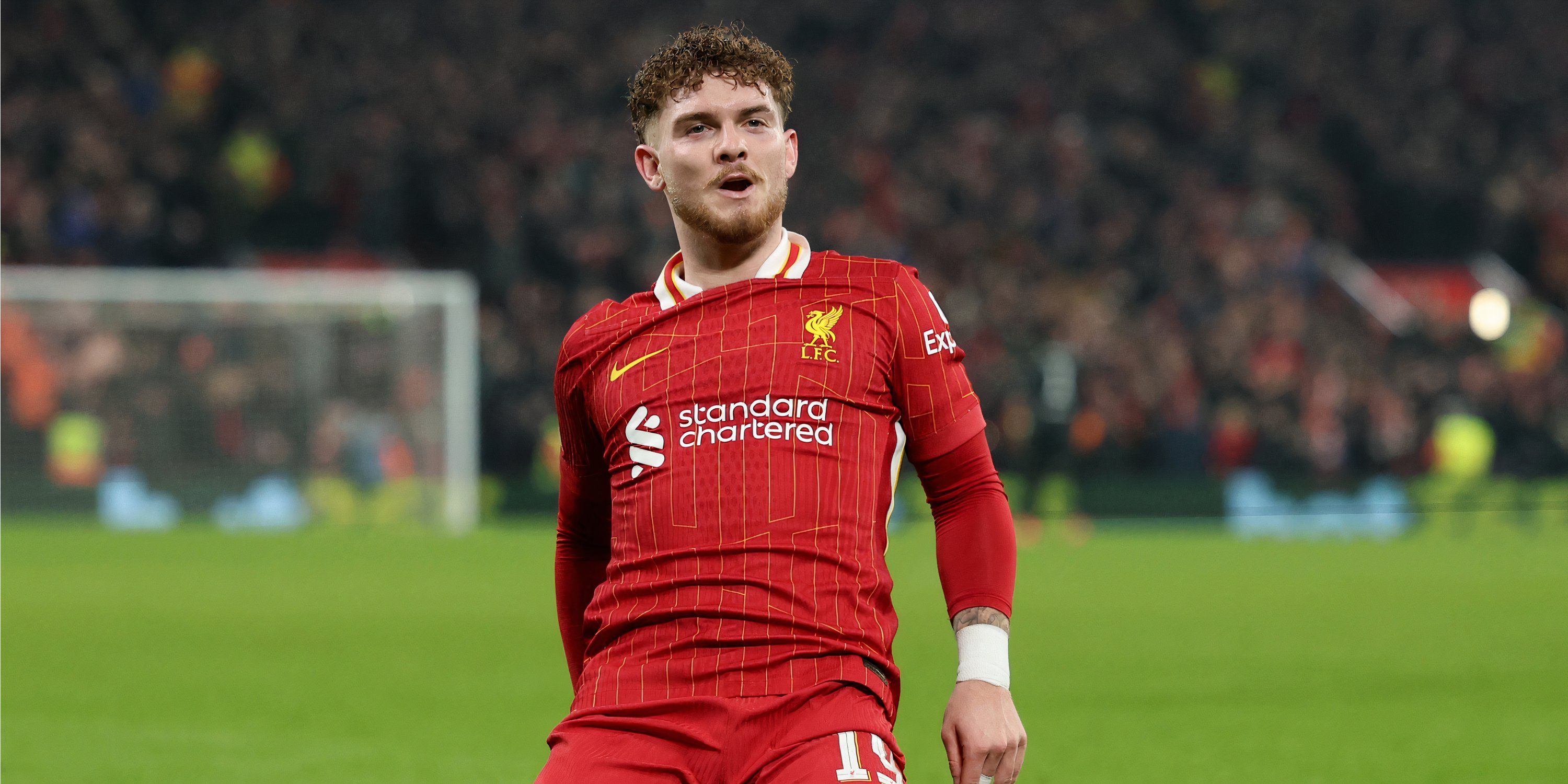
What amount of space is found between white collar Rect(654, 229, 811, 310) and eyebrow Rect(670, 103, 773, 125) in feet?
0.57

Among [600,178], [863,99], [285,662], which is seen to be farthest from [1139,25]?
[285,662]

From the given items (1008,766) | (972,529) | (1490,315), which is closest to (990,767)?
(1008,766)

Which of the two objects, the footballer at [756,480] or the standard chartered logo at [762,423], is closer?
the footballer at [756,480]

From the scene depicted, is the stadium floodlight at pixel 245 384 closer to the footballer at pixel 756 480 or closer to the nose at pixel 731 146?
the footballer at pixel 756 480

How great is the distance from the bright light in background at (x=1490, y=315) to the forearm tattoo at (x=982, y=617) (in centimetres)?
1592

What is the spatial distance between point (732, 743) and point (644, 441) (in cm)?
44

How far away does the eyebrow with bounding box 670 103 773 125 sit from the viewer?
243 cm

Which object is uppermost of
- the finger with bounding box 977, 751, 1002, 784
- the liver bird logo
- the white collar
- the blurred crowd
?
the blurred crowd

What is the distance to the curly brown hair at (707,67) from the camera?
2.43 meters

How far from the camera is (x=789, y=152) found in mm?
2492

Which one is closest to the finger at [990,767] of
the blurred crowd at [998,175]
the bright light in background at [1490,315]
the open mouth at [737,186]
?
the open mouth at [737,186]

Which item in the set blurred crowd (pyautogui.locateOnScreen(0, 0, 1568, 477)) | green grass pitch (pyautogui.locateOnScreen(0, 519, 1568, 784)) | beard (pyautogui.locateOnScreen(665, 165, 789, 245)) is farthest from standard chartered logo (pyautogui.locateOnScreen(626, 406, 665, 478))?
blurred crowd (pyautogui.locateOnScreen(0, 0, 1568, 477))

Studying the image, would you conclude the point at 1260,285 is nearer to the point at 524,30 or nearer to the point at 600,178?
the point at 600,178

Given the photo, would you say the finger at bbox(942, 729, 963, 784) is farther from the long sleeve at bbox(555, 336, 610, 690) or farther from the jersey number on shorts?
the long sleeve at bbox(555, 336, 610, 690)
